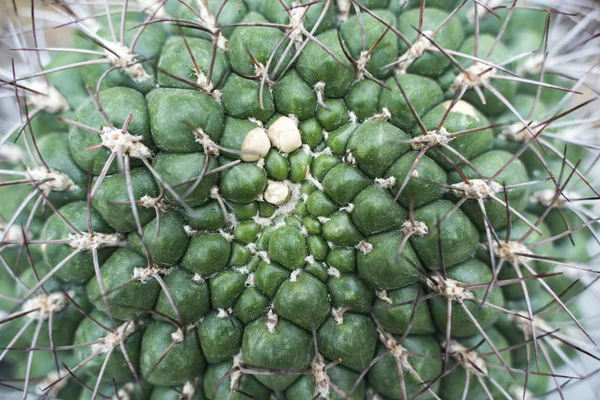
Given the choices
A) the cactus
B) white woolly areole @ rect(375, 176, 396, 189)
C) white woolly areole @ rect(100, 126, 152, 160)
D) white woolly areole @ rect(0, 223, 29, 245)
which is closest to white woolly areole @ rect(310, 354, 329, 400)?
the cactus

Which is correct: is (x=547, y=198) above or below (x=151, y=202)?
below

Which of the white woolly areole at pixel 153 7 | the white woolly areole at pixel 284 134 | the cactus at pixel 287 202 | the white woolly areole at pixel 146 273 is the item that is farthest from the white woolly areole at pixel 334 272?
the white woolly areole at pixel 153 7

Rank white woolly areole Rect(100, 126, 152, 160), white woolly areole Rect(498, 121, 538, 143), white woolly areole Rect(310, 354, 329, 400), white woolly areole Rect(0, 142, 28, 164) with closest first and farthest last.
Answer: white woolly areole Rect(100, 126, 152, 160) < white woolly areole Rect(310, 354, 329, 400) < white woolly areole Rect(498, 121, 538, 143) < white woolly areole Rect(0, 142, 28, 164)

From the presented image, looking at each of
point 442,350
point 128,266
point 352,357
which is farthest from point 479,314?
point 128,266

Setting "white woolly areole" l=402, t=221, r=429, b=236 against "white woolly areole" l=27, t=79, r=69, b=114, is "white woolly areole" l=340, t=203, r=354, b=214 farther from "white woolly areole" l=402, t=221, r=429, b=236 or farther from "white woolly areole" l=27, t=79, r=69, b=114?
"white woolly areole" l=27, t=79, r=69, b=114

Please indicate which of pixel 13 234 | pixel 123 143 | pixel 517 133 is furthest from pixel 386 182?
pixel 13 234

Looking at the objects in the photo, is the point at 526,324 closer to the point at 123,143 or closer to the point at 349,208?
the point at 349,208

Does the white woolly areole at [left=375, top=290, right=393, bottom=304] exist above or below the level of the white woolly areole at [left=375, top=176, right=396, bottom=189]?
below
